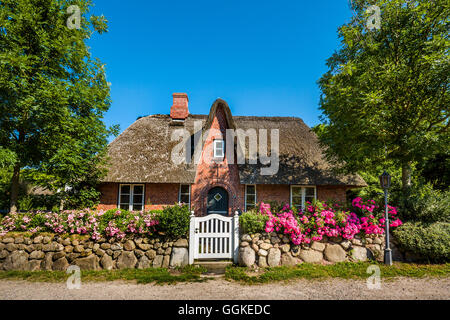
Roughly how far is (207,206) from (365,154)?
750cm

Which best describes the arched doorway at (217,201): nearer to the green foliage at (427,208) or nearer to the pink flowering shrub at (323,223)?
the pink flowering shrub at (323,223)

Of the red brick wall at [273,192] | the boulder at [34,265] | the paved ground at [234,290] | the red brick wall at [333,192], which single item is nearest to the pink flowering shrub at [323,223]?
the paved ground at [234,290]

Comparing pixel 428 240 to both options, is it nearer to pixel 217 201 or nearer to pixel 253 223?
pixel 253 223

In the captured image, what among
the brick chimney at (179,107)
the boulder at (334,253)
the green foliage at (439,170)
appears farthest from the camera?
the brick chimney at (179,107)

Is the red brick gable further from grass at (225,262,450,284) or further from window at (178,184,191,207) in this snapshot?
grass at (225,262,450,284)

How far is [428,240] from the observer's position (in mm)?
6438

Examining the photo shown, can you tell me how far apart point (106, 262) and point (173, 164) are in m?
5.77

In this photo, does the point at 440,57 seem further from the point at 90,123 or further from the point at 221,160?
the point at 90,123

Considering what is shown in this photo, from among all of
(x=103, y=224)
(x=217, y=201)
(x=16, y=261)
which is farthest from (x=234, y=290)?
(x=217, y=201)

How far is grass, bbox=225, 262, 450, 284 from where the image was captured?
18.8ft

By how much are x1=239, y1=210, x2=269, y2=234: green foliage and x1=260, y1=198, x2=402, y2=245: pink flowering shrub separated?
0.51ft

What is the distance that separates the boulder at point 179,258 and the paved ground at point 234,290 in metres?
1.20

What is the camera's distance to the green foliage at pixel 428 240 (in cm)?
636
